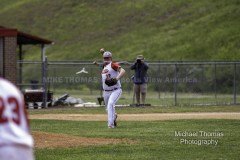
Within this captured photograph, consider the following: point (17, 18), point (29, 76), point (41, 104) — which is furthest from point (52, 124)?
point (17, 18)

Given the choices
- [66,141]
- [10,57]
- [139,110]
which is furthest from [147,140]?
[10,57]

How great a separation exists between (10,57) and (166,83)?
856cm

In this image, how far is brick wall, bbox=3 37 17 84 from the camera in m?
29.5

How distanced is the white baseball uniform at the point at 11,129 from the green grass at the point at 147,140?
7166 mm

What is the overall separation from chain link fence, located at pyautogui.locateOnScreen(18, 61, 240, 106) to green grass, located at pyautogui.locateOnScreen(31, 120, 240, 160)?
1022 centimetres

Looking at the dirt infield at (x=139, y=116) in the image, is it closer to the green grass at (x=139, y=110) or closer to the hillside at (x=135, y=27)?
the green grass at (x=139, y=110)

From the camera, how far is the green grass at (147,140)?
516 inches

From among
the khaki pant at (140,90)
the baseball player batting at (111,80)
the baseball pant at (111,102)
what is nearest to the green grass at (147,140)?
the baseball pant at (111,102)

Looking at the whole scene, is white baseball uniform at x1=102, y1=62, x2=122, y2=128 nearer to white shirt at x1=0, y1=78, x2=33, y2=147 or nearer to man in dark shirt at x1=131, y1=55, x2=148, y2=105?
man in dark shirt at x1=131, y1=55, x2=148, y2=105

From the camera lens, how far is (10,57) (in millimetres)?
29531

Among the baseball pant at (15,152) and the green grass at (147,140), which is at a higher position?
the baseball pant at (15,152)

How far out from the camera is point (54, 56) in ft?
190

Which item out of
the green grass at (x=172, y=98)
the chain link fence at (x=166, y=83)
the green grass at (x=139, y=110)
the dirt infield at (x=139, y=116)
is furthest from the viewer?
the green grass at (x=172, y=98)

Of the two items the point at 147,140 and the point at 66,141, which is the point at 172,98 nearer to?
the point at 147,140
